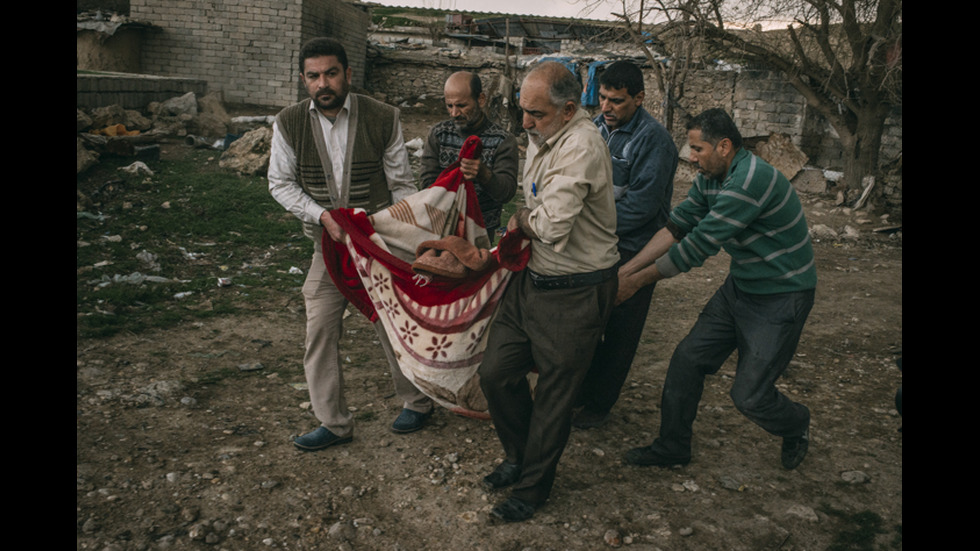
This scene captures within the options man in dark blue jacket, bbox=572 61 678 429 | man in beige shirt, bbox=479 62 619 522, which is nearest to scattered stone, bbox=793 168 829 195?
man in dark blue jacket, bbox=572 61 678 429

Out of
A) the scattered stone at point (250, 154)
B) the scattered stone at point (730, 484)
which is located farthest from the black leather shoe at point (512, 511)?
the scattered stone at point (250, 154)

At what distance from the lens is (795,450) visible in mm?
3520

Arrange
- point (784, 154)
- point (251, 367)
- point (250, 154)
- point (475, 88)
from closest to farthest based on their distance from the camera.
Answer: point (475, 88)
point (251, 367)
point (250, 154)
point (784, 154)

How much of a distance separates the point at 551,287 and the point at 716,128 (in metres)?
1.08

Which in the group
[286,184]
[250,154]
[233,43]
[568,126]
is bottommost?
[250,154]

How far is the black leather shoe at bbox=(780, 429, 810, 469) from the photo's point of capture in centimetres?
351

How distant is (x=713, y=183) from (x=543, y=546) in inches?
72.5

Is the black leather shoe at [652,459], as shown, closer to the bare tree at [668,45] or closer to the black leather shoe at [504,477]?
the black leather shoe at [504,477]

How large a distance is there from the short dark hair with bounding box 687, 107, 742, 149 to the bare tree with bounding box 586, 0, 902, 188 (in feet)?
30.1

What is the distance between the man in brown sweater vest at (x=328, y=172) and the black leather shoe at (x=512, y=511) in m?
0.97

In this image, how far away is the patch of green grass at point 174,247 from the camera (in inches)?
213

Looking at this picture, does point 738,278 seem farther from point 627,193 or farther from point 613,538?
point 613,538

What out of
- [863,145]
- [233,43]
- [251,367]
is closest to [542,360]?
[251,367]
